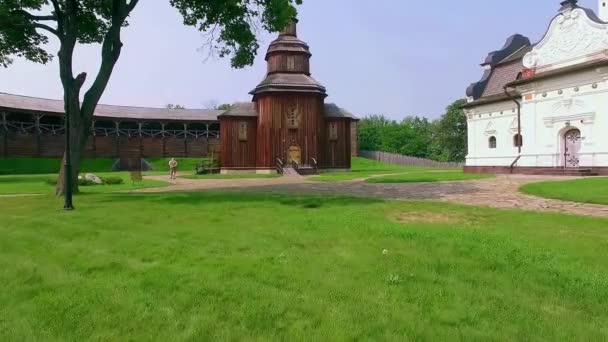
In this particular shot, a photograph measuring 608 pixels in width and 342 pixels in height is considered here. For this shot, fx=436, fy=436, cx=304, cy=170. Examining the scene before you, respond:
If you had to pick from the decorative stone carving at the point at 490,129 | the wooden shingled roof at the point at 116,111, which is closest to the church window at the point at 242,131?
the wooden shingled roof at the point at 116,111

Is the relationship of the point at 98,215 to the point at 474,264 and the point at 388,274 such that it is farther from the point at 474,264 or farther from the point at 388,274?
the point at 474,264

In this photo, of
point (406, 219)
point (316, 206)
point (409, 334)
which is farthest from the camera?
point (316, 206)

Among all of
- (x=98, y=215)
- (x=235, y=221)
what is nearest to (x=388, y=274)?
(x=235, y=221)

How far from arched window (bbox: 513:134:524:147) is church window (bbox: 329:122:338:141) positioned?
15.7 m

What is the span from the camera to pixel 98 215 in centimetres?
898

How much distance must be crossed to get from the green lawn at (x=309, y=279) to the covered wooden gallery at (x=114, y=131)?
137 ft

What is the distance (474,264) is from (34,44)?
16943 millimetres

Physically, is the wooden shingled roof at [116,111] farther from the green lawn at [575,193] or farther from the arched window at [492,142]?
the green lawn at [575,193]

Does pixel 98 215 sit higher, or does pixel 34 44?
pixel 34 44

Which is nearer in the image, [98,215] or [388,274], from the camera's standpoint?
[388,274]

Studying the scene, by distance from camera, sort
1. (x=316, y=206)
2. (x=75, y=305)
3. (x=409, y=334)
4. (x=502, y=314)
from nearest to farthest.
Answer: (x=409, y=334) → (x=502, y=314) → (x=75, y=305) → (x=316, y=206)

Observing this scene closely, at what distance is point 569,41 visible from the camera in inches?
931

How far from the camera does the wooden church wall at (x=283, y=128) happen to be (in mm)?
36219

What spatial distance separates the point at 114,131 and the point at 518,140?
4242 centimetres
